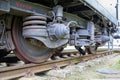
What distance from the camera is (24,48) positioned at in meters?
4.82

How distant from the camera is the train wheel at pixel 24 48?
15.4ft

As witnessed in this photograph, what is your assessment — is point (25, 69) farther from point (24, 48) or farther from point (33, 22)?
point (33, 22)

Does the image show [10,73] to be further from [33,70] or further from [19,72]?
[33,70]

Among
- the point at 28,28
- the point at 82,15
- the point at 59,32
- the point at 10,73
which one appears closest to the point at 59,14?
the point at 59,32

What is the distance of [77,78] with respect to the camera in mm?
4336

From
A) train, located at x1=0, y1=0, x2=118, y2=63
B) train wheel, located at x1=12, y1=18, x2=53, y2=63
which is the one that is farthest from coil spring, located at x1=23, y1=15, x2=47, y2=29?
train wheel, located at x1=12, y1=18, x2=53, y2=63

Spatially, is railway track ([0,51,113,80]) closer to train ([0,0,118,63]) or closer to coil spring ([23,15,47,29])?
train ([0,0,118,63])

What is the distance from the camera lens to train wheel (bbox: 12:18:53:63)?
4691 mm

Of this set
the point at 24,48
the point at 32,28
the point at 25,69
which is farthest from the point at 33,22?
the point at 25,69

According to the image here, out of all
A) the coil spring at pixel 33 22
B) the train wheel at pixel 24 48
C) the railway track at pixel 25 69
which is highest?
the coil spring at pixel 33 22

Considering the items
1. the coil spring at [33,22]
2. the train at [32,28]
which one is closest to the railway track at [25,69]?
the train at [32,28]

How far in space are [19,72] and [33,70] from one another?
0.42 metres

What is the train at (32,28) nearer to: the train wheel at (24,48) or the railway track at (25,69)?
the train wheel at (24,48)

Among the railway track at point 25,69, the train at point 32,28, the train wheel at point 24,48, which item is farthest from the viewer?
the train wheel at point 24,48
